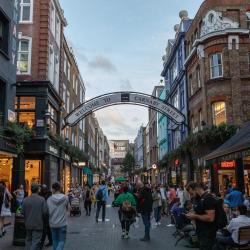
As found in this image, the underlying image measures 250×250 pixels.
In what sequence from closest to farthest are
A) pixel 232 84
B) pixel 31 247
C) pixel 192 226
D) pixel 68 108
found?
pixel 31 247 < pixel 192 226 < pixel 232 84 < pixel 68 108

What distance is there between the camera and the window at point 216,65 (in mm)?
25266

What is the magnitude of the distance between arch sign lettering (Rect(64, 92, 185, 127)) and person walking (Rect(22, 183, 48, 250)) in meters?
15.8

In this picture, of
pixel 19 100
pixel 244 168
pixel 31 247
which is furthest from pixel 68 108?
pixel 31 247

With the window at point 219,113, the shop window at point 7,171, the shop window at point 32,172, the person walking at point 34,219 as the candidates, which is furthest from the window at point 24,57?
the person walking at point 34,219

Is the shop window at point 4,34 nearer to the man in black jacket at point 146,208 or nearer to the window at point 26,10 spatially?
the window at point 26,10

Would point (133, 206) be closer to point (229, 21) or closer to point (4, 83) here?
point (4, 83)

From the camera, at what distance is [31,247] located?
8.30m

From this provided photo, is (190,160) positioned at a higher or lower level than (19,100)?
lower

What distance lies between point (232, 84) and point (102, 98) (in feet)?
27.3

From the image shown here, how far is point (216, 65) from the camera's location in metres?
25.5

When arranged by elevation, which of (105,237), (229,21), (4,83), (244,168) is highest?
(229,21)

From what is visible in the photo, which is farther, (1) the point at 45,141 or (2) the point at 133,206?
(1) the point at 45,141

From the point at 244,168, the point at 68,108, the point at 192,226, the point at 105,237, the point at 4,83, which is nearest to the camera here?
the point at 192,226

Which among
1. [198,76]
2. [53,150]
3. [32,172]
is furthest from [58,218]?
[198,76]
